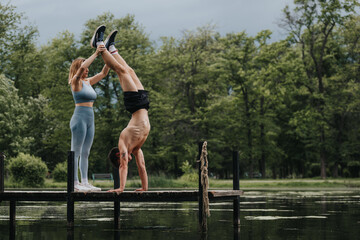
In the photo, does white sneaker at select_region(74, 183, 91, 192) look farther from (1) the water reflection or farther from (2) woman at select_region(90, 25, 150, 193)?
(2) woman at select_region(90, 25, 150, 193)

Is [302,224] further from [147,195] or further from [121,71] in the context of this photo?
[121,71]

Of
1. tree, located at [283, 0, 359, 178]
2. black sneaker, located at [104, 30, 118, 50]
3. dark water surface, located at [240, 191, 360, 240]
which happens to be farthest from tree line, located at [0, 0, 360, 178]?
black sneaker, located at [104, 30, 118, 50]

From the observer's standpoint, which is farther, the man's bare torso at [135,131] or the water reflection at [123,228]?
the man's bare torso at [135,131]

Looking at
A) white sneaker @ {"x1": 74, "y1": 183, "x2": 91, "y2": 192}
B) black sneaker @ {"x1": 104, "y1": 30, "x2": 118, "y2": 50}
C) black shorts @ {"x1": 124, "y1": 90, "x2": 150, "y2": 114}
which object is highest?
black sneaker @ {"x1": 104, "y1": 30, "x2": 118, "y2": 50}

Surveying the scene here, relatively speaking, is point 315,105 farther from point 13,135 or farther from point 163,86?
point 13,135

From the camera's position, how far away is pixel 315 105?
52688mm

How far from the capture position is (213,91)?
56000mm

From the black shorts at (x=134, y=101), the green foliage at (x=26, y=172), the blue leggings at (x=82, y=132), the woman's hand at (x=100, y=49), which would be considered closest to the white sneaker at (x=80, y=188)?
the blue leggings at (x=82, y=132)

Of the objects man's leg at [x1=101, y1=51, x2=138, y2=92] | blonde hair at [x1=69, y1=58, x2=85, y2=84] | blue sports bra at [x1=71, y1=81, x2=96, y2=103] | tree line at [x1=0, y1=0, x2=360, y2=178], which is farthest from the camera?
tree line at [x1=0, y1=0, x2=360, y2=178]

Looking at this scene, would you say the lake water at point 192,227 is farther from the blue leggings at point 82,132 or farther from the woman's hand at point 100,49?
the woman's hand at point 100,49

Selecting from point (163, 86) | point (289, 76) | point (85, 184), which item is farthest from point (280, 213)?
point (163, 86)

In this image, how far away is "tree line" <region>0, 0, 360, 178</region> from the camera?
49906 mm

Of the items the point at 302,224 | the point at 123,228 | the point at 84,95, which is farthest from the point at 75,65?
the point at 302,224

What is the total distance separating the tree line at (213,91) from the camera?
49.9 metres
